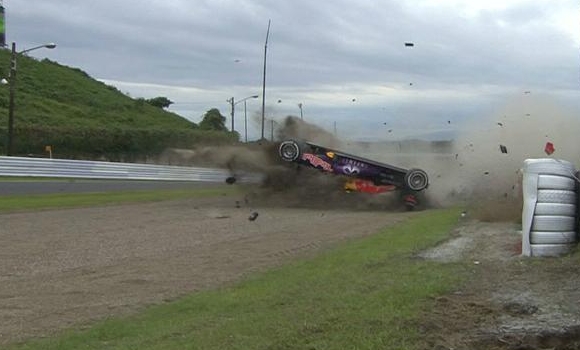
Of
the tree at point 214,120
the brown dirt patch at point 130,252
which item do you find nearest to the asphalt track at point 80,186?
the brown dirt patch at point 130,252

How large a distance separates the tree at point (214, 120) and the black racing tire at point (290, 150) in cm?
7351

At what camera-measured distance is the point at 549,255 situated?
12117mm

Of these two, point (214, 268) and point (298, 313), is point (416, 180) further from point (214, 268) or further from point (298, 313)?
point (298, 313)

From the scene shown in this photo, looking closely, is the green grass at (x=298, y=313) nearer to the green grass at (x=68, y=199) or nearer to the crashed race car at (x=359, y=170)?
the crashed race car at (x=359, y=170)

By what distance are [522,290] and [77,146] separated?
58723 mm

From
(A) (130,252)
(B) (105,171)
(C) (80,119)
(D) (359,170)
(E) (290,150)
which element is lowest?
(A) (130,252)

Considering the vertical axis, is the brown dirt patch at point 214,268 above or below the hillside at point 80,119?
below

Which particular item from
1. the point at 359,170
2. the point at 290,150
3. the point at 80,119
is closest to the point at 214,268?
the point at 290,150

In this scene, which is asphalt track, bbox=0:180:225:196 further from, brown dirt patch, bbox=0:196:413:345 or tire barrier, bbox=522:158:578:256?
tire barrier, bbox=522:158:578:256

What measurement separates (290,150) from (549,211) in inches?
648

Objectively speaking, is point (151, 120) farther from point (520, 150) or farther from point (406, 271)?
point (406, 271)

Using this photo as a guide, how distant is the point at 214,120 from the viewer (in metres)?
104

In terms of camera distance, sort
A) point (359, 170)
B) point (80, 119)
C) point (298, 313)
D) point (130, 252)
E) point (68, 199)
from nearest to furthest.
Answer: point (298, 313)
point (130, 252)
point (359, 170)
point (68, 199)
point (80, 119)

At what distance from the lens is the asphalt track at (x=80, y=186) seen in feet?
112
